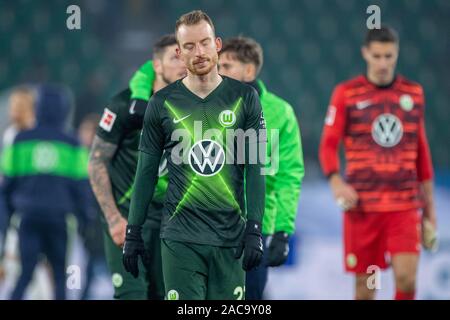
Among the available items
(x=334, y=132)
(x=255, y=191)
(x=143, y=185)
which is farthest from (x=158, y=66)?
(x=334, y=132)

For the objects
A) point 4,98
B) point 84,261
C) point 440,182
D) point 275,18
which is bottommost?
point 84,261

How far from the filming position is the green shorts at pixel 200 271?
457cm

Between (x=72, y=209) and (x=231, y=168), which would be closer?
(x=231, y=168)

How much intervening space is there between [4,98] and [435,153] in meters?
4.70

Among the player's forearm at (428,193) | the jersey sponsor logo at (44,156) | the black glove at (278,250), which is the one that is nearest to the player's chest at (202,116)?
the black glove at (278,250)

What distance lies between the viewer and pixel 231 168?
4613 millimetres

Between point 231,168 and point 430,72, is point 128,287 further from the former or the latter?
point 430,72

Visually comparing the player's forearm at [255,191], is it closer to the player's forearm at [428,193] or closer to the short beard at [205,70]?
the short beard at [205,70]

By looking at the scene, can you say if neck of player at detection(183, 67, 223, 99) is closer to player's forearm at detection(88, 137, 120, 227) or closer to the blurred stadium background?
player's forearm at detection(88, 137, 120, 227)

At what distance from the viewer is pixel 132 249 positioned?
465 centimetres

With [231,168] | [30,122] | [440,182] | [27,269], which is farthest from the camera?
[440,182]

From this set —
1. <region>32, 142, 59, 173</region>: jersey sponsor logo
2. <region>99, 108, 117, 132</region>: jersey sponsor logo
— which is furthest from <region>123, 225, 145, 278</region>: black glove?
<region>32, 142, 59, 173</region>: jersey sponsor logo

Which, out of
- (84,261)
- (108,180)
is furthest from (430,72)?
(108,180)

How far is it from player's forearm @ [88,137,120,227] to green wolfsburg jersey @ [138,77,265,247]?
44.4 inches
